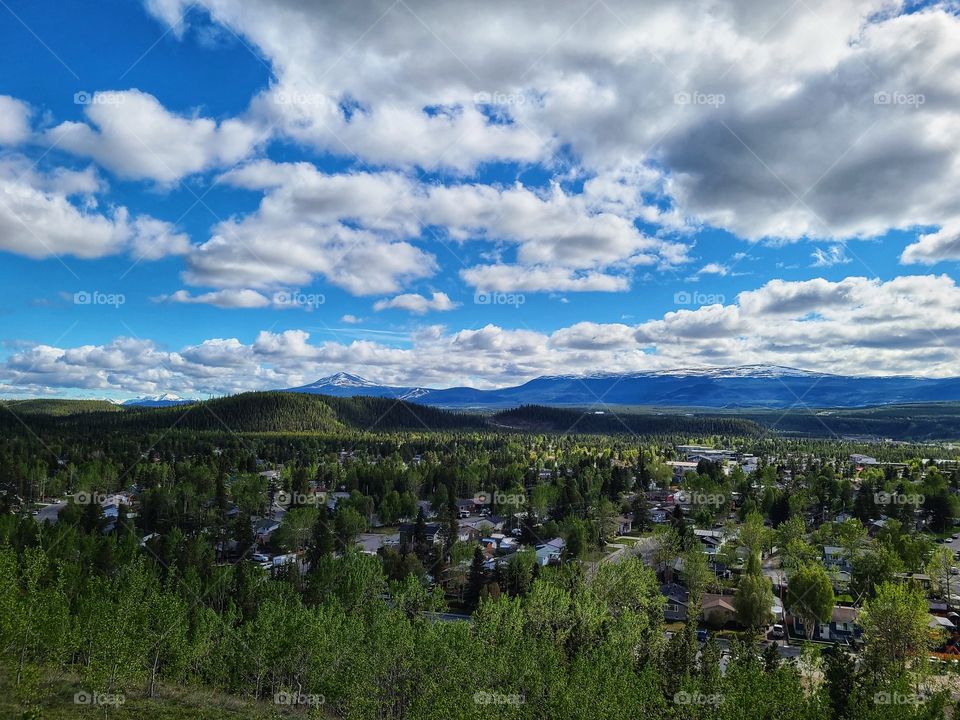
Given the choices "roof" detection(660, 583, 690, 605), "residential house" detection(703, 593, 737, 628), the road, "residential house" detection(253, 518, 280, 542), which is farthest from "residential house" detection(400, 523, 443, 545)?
the road

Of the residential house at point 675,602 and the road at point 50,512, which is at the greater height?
the road at point 50,512

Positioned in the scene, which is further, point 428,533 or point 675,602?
point 428,533

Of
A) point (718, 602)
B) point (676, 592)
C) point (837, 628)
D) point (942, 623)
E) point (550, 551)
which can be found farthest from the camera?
point (550, 551)

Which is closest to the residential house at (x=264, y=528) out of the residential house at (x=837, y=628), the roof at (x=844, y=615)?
the residential house at (x=837, y=628)

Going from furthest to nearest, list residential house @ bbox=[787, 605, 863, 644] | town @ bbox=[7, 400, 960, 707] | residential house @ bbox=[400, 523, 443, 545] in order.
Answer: residential house @ bbox=[400, 523, 443, 545]
residential house @ bbox=[787, 605, 863, 644]
town @ bbox=[7, 400, 960, 707]

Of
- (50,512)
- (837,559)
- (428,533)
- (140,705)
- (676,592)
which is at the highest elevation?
(50,512)

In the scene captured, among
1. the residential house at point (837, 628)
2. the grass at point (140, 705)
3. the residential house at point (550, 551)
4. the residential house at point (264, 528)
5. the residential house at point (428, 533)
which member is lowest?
the residential house at point (837, 628)

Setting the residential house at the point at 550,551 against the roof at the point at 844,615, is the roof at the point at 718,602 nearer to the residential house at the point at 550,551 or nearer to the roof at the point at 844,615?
the roof at the point at 844,615

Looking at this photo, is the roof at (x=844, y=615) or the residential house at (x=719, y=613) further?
the residential house at (x=719, y=613)

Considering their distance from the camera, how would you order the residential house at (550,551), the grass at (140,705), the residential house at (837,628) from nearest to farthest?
the grass at (140,705) → the residential house at (837,628) → the residential house at (550,551)

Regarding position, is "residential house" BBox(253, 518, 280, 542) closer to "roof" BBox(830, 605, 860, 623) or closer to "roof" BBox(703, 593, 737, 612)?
"roof" BBox(703, 593, 737, 612)

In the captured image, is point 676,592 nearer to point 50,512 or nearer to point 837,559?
point 837,559

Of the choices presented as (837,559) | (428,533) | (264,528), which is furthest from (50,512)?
(837,559)

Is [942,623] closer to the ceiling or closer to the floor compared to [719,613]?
closer to the floor
